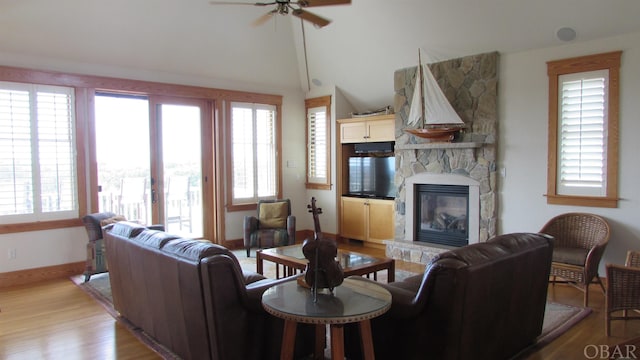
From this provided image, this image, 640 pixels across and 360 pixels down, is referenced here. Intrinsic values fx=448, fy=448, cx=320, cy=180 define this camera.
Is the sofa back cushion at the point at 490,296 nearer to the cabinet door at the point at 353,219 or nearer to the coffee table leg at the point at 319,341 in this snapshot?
the coffee table leg at the point at 319,341

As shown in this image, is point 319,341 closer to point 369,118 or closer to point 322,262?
point 322,262

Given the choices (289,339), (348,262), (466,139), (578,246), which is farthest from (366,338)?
(466,139)

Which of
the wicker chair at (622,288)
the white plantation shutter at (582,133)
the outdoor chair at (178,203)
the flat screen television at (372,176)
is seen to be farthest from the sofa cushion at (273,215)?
the wicker chair at (622,288)

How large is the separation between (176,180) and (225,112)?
1291 mm

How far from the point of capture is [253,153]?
738 centimetres

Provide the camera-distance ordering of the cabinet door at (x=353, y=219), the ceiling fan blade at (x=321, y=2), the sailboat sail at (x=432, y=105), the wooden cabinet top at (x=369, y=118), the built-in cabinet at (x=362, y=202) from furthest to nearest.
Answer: the cabinet door at (x=353, y=219)
the built-in cabinet at (x=362, y=202)
the wooden cabinet top at (x=369, y=118)
the sailboat sail at (x=432, y=105)
the ceiling fan blade at (x=321, y=2)

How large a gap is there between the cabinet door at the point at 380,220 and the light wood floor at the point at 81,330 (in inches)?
99.7

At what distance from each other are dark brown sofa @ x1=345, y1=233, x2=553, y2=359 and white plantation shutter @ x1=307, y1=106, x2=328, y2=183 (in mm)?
4751

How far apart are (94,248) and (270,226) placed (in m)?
2.41

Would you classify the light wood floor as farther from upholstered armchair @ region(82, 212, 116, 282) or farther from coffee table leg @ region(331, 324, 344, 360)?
coffee table leg @ region(331, 324, 344, 360)

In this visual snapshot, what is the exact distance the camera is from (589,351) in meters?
3.28

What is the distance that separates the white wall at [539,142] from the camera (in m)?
4.59

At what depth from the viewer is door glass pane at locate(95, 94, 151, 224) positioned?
19.8 feet

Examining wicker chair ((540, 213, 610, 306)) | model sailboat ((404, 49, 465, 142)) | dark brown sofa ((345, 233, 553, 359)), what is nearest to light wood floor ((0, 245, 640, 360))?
wicker chair ((540, 213, 610, 306))
